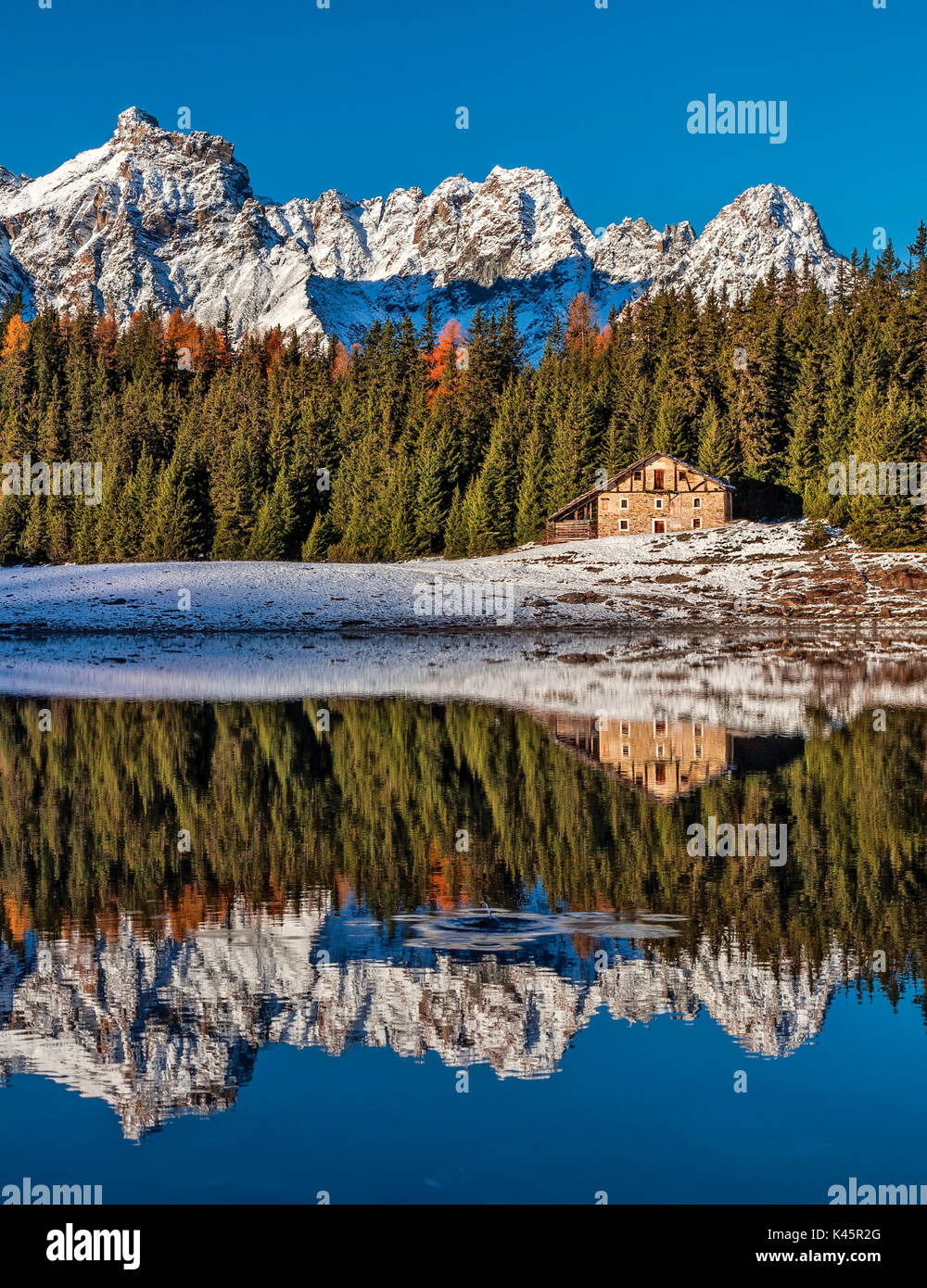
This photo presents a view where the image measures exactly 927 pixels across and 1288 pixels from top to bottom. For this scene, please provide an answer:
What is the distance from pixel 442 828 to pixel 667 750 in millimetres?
8271

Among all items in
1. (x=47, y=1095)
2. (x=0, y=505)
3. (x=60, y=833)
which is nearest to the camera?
(x=47, y=1095)

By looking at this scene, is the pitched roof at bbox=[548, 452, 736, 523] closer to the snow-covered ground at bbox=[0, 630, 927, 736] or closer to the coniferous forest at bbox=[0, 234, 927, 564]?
the coniferous forest at bbox=[0, 234, 927, 564]

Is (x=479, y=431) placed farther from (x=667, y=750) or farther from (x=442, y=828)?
(x=442, y=828)

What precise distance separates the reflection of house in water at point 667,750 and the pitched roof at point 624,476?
72.8 meters

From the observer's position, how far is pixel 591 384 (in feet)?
393

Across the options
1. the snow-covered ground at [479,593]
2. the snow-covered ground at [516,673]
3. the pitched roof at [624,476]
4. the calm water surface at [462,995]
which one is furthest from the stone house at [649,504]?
the calm water surface at [462,995]

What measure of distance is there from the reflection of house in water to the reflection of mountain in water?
27.9 feet

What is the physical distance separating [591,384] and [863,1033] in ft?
373

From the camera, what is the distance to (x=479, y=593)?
79.3 metres

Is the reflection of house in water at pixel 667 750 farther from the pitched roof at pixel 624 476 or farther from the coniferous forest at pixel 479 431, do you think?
the pitched roof at pixel 624 476

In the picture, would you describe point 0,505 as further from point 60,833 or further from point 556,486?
point 60,833

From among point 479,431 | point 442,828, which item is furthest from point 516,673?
point 479,431

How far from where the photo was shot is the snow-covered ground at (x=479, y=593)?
238 feet
